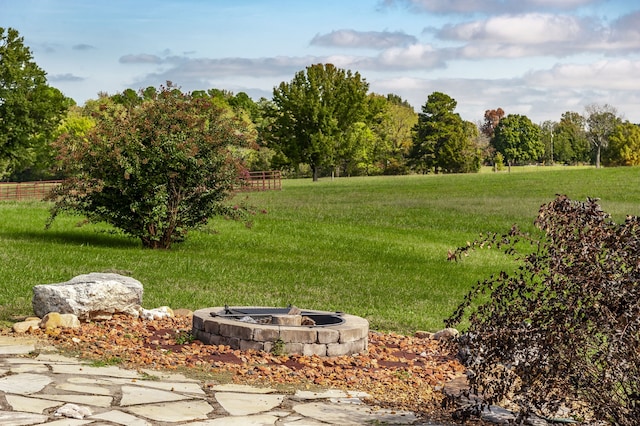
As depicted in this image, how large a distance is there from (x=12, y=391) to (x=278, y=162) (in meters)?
55.6

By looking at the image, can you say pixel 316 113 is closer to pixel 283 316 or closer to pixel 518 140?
pixel 518 140

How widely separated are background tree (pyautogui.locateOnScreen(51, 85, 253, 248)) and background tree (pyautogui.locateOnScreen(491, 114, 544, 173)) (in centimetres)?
8121

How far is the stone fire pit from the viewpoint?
788cm

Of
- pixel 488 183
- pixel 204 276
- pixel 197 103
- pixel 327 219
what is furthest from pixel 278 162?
pixel 204 276

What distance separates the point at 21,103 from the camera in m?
42.5

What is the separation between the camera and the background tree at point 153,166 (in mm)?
17359

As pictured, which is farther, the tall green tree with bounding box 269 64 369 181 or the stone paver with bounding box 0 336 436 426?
the tall green tree with bounding box 269 64 369 181

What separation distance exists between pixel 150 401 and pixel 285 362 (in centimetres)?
185

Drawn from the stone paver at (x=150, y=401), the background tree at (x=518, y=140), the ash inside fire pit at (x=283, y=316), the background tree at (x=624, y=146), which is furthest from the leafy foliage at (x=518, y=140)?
the stone paver at (x=150, y=401)

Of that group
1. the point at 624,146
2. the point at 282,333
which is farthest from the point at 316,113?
the point at 282,333

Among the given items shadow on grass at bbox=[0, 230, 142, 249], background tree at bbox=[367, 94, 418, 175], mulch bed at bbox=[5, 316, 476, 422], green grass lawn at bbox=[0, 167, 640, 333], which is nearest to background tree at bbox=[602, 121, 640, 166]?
background tree at bbox=[367, 94, 418, 175]

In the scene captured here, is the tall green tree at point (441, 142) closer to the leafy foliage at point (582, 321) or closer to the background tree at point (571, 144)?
the background tree at point (571, 144)

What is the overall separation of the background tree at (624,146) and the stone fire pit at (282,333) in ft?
251

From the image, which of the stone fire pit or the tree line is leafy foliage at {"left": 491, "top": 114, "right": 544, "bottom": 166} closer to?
the tree line
